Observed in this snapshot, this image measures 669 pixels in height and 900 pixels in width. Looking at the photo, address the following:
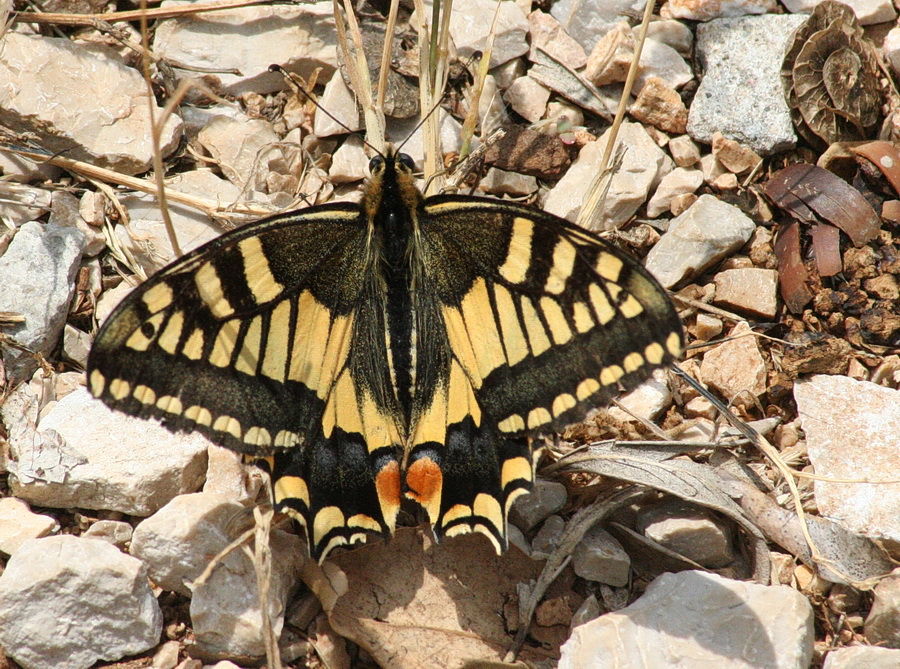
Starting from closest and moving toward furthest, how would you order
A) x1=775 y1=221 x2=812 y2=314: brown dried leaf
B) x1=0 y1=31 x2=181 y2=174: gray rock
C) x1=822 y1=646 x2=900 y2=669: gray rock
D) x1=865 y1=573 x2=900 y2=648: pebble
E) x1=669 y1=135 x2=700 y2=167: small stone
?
x1=822 y1=646 x2=900 y2=669: gray rock → x1=865 y1=573 x2=900 y2=648: pebble → x1=775 y1=221 x2=812 y2=314: brown dried leaf → x1=0 y1=31 x2=181 y2=174: gray rock → x1=669 y1=135 x2=700 y2=167: small stone

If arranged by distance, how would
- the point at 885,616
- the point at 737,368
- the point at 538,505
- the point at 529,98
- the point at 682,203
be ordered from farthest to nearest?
the point at 529,98, the point at 682,203, the point at 737,368, the point at 538,505, the point at 885,616

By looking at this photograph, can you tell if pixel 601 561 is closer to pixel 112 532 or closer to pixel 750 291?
pixel 750 291

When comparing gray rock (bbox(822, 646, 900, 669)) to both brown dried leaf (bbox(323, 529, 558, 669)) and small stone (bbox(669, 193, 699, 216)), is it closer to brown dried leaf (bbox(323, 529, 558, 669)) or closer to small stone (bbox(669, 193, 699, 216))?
brown dried leaf (bbox(323, 529, 558, 669))

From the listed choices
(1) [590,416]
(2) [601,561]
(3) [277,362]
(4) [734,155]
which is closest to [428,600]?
(2) [601,561]

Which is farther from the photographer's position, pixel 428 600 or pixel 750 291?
pixel 750 291

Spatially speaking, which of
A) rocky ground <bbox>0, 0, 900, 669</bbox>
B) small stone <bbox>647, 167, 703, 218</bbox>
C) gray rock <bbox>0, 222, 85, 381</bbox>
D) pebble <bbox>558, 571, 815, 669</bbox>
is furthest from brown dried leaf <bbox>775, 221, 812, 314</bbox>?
gray rock <bbox>0, 222, 85, 381</bbox>

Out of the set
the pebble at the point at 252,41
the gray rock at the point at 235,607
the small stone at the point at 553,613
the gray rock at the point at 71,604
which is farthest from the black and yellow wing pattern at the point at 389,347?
the pebble at the point at 252,41
